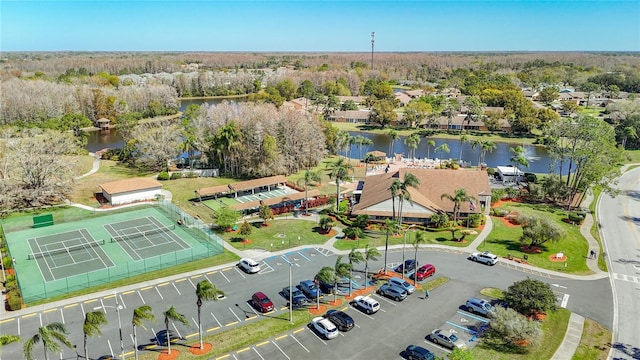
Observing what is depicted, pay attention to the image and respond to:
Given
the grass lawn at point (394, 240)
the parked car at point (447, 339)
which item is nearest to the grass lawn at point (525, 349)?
the parked car at point (447, 339)

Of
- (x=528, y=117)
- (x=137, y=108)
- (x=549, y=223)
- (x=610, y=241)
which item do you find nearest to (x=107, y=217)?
(x=549, y=223)

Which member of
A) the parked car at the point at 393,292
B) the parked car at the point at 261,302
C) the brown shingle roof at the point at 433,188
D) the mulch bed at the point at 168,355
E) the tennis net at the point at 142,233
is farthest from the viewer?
the brown shingle roof at the point at 433,188

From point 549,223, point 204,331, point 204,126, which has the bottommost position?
point 204,331

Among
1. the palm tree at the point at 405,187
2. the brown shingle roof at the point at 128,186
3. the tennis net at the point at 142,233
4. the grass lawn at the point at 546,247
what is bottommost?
the tennis net at the point at 142,233

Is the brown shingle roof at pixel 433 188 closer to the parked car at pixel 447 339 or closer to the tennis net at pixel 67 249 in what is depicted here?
the parked car at pixel 447 339

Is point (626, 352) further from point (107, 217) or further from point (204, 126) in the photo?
point (204, 126)

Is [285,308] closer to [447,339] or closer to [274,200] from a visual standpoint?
[447,339]

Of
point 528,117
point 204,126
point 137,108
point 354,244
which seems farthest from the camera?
point 137,108
